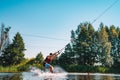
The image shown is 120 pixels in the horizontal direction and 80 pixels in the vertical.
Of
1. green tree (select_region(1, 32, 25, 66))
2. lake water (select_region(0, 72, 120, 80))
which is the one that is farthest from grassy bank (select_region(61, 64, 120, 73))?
lake water (select_region(0, 72, 120, 80))

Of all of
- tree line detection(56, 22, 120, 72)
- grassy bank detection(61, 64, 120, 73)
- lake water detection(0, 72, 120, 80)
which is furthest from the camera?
tree line detection(56, 22, 120, 72)

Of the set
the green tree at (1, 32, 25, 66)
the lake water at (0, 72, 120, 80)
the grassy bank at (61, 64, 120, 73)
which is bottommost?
the lake water at (0, 72, 120, 80)

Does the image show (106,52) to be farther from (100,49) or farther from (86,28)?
(86,28)

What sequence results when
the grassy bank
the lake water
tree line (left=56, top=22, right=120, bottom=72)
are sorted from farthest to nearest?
tree line (left=56, top=22, right=120, bottom=72) < the grassy bank < the lake water

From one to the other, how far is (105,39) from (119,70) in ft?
31.8

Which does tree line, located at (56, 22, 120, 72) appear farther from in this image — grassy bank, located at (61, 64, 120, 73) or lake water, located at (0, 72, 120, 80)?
lake water, located at (0, 72, 120, 80)

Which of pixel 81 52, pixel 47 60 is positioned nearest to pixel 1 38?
pixel 81 52

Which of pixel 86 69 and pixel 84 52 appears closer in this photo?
pixel 86 69

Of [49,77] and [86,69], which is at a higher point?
[86,69]

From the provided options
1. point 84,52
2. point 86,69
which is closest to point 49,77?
point 86,69

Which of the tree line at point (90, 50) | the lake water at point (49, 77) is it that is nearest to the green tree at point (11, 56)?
the tree line at point (90, 50)

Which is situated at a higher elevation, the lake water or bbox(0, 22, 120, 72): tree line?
bbox(0, 22, 120, 72): tree line

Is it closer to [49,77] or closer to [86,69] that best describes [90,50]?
[86,69]

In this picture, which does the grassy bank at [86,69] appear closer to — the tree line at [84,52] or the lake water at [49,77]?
the tree line at [84,52]
